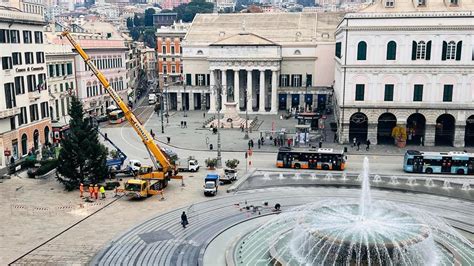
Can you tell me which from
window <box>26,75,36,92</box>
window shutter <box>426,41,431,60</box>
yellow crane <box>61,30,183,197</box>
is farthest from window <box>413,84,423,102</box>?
window <box>26,75,36,92</box>

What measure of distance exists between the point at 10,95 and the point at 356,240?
4708 centimetres

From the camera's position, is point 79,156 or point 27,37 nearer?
point 79,156

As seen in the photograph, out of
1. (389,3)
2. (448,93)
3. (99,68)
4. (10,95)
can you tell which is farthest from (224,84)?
(10,95)

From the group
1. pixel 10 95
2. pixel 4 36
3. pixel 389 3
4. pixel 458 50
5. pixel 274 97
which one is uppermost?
pixel 389 3

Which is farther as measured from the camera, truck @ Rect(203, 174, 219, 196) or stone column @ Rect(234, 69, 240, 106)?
stone column @ Rect(234, 69, 240, 106)

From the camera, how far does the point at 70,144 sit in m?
48.5

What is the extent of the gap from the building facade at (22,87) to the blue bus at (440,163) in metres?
46.3

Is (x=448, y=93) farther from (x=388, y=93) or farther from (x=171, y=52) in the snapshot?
(x=171, y=52)

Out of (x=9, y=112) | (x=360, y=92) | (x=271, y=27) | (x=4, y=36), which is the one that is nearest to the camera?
(x=9, y=112)

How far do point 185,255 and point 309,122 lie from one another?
50.2 metres

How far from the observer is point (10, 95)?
59312 mm

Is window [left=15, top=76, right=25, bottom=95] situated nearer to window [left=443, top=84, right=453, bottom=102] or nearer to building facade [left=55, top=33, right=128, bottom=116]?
building facade [left=55, top=33, right=128, bottom=116]

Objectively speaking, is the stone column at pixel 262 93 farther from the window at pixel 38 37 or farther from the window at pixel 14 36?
the window at pixel 14 36

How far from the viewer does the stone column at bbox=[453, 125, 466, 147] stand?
215 ft
